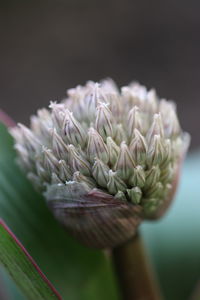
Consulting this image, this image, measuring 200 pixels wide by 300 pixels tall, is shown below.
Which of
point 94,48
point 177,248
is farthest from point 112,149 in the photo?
point 94,48

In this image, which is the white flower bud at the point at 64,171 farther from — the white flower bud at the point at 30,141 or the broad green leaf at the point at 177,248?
the broad green leaf at the point at 177,248

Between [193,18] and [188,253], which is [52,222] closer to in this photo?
[188,253]

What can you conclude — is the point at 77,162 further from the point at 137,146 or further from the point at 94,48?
the point at 94,48

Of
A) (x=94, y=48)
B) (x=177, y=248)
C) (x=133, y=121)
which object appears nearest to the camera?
(x=133, y=121)

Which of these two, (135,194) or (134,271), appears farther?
(134,271)

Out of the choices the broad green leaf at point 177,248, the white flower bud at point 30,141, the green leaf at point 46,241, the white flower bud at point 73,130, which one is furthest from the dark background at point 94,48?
the white flower bud at point 73,130

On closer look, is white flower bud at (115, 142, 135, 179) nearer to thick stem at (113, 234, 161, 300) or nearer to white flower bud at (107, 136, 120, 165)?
white flower bud at (107, 136, 120, 165)

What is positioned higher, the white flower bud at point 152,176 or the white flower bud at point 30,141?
the white flower bud at point 30,141

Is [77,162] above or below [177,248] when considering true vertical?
above

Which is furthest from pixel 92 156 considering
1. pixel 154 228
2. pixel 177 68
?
pixel 177 68
